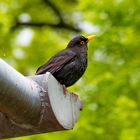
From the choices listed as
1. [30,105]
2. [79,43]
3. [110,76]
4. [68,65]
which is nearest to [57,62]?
[68,65]

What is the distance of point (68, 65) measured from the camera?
5234 mm

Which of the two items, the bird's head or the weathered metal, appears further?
the bird's head

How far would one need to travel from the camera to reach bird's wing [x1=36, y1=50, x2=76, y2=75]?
482 cm

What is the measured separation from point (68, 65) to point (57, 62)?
0.70ft

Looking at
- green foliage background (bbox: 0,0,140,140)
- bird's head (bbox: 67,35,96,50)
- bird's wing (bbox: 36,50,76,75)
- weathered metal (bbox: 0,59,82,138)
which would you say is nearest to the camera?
weathered metal (bbox: 0,59,82,138)

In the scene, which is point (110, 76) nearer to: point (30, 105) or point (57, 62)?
point (57, 62)

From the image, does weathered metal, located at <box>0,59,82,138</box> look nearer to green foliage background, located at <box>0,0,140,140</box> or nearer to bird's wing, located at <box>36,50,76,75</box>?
bird's wing, located at <box>36,50,76,75</box>

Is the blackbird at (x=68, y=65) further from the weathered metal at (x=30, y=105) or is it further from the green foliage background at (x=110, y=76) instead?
the green foliage background at (x=110, y=76)

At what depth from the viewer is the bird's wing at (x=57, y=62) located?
4.82 metres

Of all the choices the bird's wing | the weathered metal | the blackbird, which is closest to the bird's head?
the blackbird

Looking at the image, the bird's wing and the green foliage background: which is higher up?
the bird's wing

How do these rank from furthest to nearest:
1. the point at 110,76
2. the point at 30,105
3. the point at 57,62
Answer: the point at 110,76 → the point at 57,62 → the point at 30,105

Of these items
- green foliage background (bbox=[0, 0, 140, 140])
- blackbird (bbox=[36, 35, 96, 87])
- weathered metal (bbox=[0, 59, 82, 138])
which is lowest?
green foliage background (bbox=[0, 0, 140, 140])

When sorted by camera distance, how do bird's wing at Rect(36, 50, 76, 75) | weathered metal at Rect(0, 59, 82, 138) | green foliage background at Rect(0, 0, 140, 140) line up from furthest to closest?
1. green foliage background at Rect(0, 0, 140, 140)
2. bird's wing at Rect(36, 50, 76, 75)
3. weathered metal at Rect(0, 59, 82, 138)
